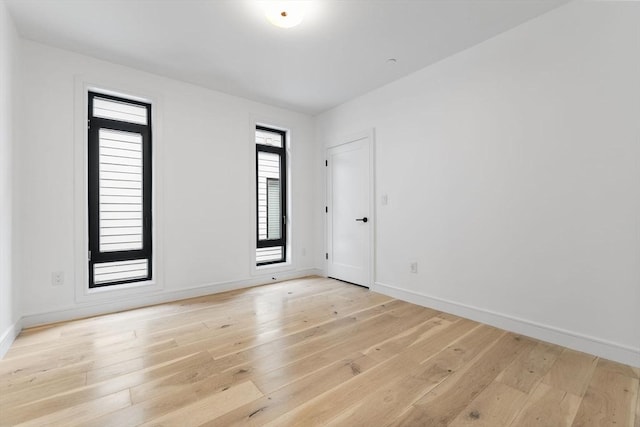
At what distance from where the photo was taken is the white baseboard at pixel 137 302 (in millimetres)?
2652

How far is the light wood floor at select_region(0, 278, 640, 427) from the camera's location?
4.74ft

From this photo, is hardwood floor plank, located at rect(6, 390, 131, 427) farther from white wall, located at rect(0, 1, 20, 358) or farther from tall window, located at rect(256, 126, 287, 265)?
tall window, located at rect(256, 126, 287, 265)

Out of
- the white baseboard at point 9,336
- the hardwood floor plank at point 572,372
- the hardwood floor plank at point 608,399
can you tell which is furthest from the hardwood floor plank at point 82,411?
the hardwood floor plank at point 572,372

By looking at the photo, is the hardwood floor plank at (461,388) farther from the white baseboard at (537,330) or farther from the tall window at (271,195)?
the tall window at (271,195)

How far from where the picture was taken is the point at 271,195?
14.5 feet

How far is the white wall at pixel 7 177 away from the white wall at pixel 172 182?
248 millimetres

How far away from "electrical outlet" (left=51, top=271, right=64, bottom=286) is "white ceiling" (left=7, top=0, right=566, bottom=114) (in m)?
2.17

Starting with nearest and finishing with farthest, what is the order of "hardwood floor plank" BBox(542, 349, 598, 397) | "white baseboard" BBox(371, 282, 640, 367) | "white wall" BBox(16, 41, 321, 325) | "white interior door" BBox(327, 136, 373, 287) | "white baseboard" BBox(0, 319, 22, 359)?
1. "hardwood floor plank" BBox(542, 349, 598, 397)
2. "white baseboard" BBox(371, 282, 640, 367)
3. "white baseboard" BBox(0, 319, 22, 359)
4. "white wall" BBox(16, 41, 321, 325)
5. "white interior door" BBox(327, 136, 373, 287)

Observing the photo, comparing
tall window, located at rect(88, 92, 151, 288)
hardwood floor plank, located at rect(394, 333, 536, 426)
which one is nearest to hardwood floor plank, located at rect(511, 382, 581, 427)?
hardwood floor plank, located at rect(394, 333, 536, 426)

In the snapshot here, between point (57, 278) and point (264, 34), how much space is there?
9.90 feet

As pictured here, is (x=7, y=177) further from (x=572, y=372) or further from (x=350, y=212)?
(x=572, y=372)

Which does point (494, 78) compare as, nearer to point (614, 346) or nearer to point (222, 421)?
point (614, 346)

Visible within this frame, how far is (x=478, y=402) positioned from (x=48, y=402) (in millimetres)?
2345

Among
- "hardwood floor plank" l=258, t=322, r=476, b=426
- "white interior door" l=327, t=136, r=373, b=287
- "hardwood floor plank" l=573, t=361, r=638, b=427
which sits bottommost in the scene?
"hardwood floor plank" l=573, t=361, r=638, b=427
